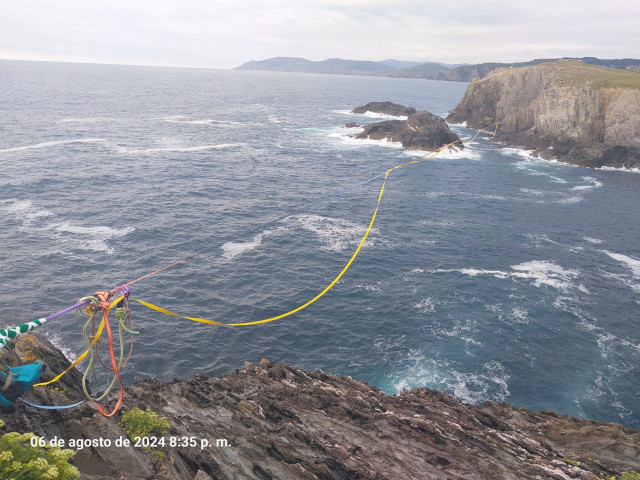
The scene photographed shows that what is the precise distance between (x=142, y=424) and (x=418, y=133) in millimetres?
105865

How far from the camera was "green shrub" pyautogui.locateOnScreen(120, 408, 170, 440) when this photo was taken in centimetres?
1647

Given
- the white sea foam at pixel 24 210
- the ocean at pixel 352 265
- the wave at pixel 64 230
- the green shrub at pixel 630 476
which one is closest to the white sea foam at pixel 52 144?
the ocean at pixel 352 265

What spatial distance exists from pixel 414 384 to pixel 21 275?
3906 centimetres

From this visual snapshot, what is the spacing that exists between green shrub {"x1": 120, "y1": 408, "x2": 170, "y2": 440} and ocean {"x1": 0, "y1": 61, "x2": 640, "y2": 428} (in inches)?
589

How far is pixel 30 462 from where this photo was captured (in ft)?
33.9

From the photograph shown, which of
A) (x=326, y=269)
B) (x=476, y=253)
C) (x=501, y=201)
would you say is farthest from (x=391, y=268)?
(x=501, y=201)

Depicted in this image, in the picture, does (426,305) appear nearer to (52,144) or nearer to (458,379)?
(458,379)

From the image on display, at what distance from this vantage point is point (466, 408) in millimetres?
26234

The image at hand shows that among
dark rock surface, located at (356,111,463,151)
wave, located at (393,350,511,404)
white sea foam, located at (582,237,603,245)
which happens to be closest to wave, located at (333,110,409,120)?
dark rock surface, located at (356,111,463,151)

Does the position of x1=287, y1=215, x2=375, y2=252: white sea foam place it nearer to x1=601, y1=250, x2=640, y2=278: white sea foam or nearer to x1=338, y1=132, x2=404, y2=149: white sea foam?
x1=601, y1=250, x2=640, y2=278: white sea foam

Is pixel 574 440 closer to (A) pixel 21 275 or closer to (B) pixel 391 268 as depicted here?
(B) pixel 391 268

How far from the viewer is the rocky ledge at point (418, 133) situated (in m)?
107

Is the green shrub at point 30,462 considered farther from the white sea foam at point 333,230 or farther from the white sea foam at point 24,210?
the white sea foam at point 24,210

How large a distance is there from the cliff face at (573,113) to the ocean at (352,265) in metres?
10.1
